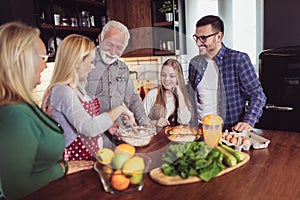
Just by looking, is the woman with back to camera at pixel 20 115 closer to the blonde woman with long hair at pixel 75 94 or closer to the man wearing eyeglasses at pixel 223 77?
the blonde woman with long hair at pixel 75 94

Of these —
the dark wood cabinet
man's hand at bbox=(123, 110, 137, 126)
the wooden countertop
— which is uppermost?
the dark wood cabinet

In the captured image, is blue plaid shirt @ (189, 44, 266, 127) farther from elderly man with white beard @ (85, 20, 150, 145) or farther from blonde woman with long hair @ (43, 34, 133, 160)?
blonde woman with long hair @ (43, 34, 133, 160)

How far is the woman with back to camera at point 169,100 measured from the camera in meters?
1.14

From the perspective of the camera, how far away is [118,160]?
812 millimetres

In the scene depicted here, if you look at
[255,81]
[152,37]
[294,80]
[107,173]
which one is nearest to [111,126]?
[107,173]

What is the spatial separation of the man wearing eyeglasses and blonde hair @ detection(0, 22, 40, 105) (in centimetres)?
87

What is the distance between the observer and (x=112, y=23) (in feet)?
3.85

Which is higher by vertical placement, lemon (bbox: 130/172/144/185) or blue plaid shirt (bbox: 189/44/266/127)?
blue plaid shirt (bbox: 189/44/266/127)

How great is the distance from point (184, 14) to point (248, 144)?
1.72m

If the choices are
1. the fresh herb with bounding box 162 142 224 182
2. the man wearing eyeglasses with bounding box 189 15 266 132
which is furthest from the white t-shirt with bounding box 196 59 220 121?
the fresh herb with bounding box 162 142 224 182

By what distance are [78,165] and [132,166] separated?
30 cm

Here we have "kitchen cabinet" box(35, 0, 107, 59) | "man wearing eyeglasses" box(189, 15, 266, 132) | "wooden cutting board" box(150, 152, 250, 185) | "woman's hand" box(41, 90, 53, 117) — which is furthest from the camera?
"kitchen cabinet" box(35, 0, 107, 59)

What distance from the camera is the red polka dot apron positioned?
3.35ft

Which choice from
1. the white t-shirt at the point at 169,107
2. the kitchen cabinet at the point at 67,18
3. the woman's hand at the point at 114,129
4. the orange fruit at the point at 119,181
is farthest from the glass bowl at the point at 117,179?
the kitchen cabinet at the point at 67,18
